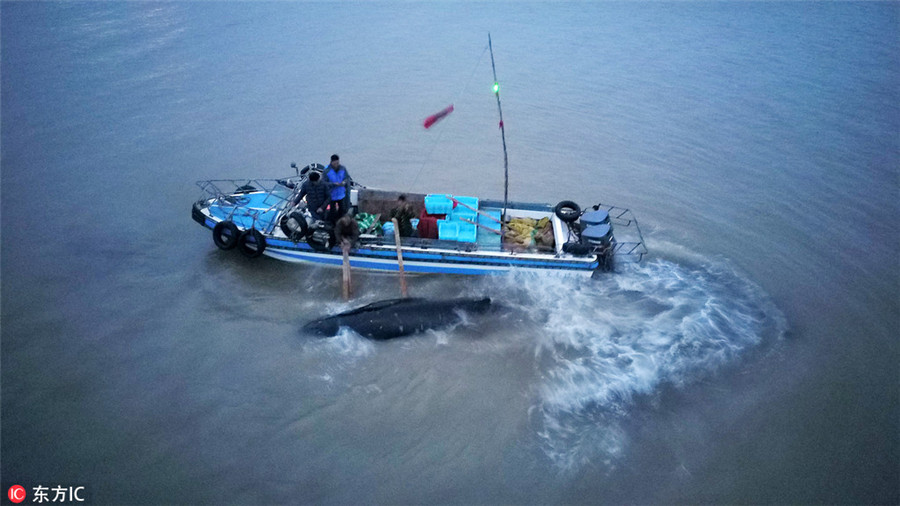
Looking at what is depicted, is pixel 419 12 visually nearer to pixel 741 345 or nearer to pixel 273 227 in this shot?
pixel 273 227

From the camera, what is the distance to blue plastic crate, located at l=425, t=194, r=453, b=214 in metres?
10.5

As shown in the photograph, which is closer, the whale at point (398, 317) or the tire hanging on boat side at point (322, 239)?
the whale at point (398, 317)

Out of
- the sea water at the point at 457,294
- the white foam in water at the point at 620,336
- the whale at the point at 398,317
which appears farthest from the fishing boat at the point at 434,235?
the whale at the point at 398,317

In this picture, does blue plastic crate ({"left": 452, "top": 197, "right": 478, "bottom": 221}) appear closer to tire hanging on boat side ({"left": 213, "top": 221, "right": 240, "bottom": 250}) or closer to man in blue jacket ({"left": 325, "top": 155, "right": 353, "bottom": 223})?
man in blue jacket ({"left": 325, "top": 155, "right": 353, "bottom": 223})

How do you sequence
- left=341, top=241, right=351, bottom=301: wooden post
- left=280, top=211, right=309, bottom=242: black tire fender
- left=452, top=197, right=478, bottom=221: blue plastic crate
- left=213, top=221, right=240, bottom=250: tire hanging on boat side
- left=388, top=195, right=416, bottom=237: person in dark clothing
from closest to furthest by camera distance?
left=341, top=241, right=351, bottom=301: wooden post → left=280, top=211, right=309, bottom=242: black tire fender → left=213, top=221, right=240, bottom=250: tire hanging on boat side → left=388, top=195, right=416, bottom=237: person in dark clothing → left=452, top=197, right=478, bottom=221: blue plastic crate

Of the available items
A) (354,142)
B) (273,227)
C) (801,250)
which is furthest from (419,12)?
(801,250)

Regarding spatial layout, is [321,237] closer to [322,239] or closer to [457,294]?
[322,239]

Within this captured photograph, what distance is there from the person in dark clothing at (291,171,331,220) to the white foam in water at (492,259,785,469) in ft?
12.6

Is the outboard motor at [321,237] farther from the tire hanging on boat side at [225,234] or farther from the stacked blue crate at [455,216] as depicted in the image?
the stacked blue crate at [455,216]

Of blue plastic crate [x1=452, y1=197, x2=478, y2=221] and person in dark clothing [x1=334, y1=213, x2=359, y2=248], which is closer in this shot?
person in dark clothing [x1=334, y1=213, x2=359, y2=248]

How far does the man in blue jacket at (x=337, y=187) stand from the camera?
32.6 ft

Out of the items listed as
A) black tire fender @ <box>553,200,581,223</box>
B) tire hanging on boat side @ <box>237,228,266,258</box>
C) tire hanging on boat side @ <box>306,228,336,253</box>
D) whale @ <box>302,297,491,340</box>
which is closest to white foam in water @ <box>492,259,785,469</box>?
whale @ <box>302,297,491,340</box>

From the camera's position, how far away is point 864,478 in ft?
23.5

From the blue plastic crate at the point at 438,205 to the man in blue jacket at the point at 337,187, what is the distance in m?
1.58
